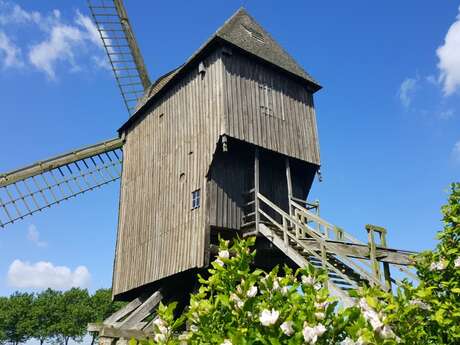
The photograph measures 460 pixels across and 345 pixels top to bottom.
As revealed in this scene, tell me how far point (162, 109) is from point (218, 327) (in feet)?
44.5

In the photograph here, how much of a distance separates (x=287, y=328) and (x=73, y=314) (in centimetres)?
4571

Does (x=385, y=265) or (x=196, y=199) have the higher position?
(x=196, y=199)

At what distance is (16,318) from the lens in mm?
45031

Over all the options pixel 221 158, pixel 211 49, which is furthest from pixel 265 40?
pixel 221 158

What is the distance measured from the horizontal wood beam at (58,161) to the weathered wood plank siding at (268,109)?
7.38 m

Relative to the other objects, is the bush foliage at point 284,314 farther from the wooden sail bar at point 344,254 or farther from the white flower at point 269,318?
the wooden sail bar at point 344,254

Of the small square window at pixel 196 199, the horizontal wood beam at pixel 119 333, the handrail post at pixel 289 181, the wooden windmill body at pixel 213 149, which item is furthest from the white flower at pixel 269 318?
the handrail post at pixel 289 181

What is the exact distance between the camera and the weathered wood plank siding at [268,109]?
1398 cm

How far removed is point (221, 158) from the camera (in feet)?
45.0

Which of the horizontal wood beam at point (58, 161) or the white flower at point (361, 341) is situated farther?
the horizontal wood beam at point (58, 161)

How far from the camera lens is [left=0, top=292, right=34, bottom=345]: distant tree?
44.4m

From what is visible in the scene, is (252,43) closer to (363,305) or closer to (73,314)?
(363,305)

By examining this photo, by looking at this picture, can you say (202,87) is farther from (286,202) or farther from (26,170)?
(26,170)

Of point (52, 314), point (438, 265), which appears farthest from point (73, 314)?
point (438, 265)
